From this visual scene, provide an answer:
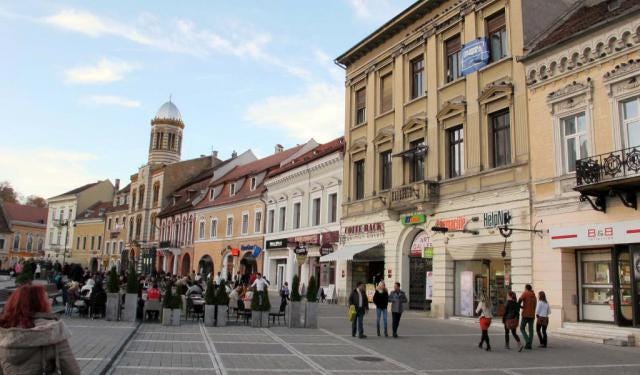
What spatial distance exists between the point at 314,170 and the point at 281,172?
15.7 feet

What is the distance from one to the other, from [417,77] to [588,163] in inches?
449

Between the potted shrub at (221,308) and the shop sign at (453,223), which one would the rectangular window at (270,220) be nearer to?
the shop sign at (453,223)

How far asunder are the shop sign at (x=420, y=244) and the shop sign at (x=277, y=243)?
12984mm

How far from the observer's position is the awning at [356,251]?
27375 mm

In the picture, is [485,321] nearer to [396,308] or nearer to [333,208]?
[396,308]

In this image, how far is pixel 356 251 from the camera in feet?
91.7

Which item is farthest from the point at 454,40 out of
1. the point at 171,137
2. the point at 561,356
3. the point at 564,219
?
the point at 171,137

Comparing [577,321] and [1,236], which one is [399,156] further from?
[1,236]

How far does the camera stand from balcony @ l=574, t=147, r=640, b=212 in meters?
15.1

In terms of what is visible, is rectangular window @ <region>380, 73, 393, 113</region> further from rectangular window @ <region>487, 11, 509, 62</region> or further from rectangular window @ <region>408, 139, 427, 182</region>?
rectangular window @ <region>487, 11, 509, 62</region>

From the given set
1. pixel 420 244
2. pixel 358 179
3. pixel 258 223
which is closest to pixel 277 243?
pixel 258 223

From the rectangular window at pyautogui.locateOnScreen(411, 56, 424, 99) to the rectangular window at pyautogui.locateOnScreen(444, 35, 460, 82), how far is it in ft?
6.26

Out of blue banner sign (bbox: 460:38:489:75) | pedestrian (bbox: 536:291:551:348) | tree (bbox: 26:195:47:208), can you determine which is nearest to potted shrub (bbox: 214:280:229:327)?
pedestrian (bbox: 536:291:551:348)

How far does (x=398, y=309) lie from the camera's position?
16.5 metres
